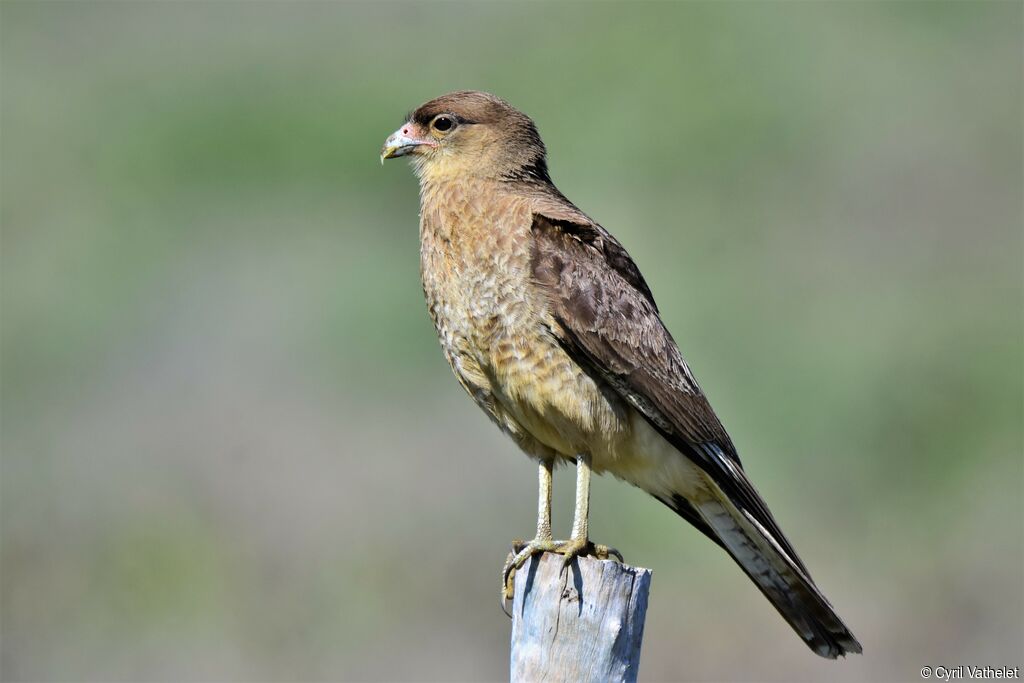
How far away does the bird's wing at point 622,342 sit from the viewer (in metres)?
5.82

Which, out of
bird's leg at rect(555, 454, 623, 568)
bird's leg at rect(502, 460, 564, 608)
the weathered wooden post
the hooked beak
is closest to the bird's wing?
bird's leg at rect(555, 454, 623, 568)

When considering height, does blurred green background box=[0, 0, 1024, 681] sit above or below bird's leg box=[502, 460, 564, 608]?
above

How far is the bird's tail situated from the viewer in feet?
19.4

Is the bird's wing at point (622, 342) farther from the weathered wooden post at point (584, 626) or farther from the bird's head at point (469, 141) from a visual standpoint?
the weathered wooden post at point (584, 626)

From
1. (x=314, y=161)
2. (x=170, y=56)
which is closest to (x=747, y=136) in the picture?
(x=314, y=161)

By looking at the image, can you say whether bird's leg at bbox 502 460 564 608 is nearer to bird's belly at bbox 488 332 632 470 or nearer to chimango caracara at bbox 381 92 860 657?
chimango caracara at bbox 381 92 860 657

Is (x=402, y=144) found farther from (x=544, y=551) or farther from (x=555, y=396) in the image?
(x=544, y=551)

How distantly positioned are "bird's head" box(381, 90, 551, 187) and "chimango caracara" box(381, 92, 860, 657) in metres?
0.02

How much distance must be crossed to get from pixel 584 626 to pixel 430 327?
29.7 feet

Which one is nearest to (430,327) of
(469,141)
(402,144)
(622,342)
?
(402,144)

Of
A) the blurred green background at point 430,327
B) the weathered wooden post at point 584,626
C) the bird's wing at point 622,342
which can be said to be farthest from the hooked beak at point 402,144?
the blurred green background at point 430,327

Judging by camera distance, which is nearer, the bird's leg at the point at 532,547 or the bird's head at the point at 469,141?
the bird's leg at the point at 532,547

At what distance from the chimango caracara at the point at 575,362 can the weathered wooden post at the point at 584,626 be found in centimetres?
45

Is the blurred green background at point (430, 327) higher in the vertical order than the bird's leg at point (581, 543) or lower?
higher
